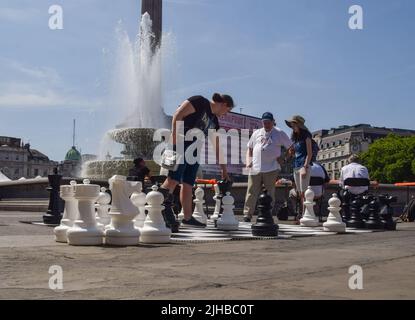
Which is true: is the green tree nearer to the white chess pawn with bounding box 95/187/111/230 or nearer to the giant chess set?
the giant chess set

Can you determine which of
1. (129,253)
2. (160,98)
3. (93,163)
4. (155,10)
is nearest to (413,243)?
(129,253)

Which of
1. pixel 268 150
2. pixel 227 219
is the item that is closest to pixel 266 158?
pixel 268 150

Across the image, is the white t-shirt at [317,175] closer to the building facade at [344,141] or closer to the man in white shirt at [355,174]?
the man in white shirt at [355,174]

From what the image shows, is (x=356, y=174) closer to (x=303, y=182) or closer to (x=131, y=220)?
(x=303, y=182)

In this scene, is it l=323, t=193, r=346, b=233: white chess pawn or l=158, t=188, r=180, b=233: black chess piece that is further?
l=323, t=193, r=346, b=233: white chess pawn

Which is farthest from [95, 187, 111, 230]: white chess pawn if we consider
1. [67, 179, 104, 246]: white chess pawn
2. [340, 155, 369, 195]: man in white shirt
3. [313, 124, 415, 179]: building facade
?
[313, 124, 415, 179]: building facade

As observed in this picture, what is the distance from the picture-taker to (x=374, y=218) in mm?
8305

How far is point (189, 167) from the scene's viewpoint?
709 cm

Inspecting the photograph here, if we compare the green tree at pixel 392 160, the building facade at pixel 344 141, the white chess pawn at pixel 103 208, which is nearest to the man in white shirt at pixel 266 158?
the white chess pawn at pixel 103 208

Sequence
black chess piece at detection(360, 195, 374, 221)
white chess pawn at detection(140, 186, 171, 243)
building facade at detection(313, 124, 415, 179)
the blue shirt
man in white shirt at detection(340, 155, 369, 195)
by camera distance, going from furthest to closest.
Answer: building facade at detection(313, 124, 415, 179) < man in white shirt at detection(340, 155, 369, 195) < the blue shirt < black chess piece at detection(360, 195, 374, 221) < white chess pawn at detection(140, 186, 171, 243)

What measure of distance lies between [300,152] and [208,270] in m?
5.93

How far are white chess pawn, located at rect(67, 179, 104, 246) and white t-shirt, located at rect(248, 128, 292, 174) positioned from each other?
3.86 meters

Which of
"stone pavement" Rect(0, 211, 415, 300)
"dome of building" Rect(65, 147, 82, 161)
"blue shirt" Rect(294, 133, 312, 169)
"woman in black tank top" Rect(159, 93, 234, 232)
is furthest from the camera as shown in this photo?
"dome of building" Rect(65, 147, 82, 161)

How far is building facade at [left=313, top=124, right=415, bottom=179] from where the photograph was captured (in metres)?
110
